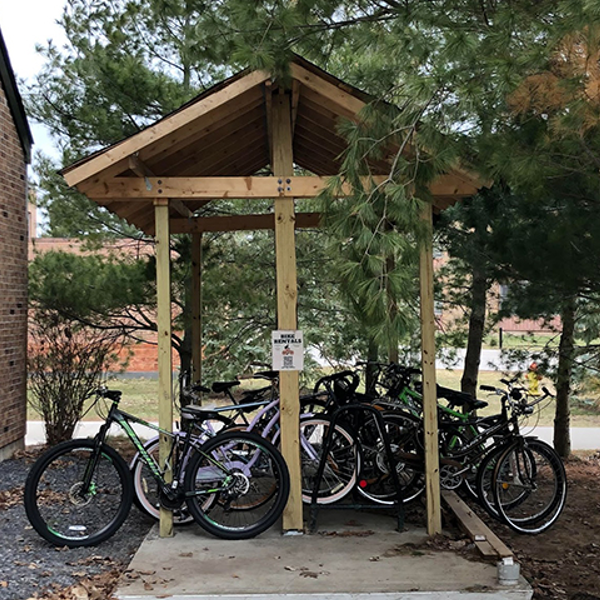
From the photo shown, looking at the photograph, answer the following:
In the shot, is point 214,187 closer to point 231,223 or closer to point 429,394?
point 429,394

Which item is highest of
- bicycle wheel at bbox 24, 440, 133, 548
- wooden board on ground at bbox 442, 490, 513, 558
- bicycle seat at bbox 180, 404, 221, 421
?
bicycle seat at bbox 180, 404, 221, 421

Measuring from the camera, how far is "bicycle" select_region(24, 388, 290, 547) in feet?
16.2

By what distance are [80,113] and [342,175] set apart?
530cm

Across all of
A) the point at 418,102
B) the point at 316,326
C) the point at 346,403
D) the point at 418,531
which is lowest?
the point at 418,531

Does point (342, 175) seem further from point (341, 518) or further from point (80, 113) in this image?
point (80, 113)

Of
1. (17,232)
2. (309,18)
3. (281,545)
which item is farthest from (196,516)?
(17,232)

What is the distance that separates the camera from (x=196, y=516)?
5004 mm

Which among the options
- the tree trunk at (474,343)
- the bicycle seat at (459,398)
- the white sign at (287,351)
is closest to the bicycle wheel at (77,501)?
the white sign at (287,351)

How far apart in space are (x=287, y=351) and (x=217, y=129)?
1745 mm

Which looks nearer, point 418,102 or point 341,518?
point 418,102

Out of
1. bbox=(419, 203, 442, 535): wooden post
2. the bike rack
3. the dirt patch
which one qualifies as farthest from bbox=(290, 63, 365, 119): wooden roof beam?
the dirt patch

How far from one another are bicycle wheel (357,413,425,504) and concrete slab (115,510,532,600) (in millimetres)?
442

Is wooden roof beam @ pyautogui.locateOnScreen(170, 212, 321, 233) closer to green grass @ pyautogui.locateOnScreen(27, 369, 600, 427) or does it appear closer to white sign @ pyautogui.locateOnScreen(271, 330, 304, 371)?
white sign @ pyautogui.locateOnScreen(271, 330, 304, 371)

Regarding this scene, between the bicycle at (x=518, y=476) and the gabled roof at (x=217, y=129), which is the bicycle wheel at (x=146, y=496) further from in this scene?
the bicycle at (x=518, y=476)
